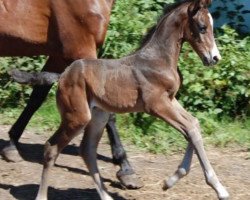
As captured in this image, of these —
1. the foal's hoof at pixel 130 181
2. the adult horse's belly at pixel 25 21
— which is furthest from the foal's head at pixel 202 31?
the adult horse's belly at pixel 25 21

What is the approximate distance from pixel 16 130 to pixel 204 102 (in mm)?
1848

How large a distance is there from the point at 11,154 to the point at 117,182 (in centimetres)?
99

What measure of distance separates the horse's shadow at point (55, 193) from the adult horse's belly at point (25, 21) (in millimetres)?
1113

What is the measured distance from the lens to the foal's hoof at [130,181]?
567 centimetres

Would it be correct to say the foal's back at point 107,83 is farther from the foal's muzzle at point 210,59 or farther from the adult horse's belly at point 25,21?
the adult horse's belly at point 25,21

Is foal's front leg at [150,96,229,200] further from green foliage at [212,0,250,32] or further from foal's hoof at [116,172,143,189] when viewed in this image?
green foliage at [212,0,250,32]

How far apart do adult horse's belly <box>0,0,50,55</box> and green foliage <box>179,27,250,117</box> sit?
184 cm


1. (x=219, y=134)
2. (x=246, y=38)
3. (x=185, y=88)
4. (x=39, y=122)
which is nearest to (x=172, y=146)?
(x=219, y=134)

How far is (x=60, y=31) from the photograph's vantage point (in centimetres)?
588

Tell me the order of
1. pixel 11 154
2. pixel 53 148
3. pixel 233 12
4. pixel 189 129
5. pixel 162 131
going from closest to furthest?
pixel 189 129
pixel 53 148
pixel 11 154
pixel 162 131
pixel 233 12

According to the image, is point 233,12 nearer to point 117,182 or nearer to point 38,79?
point 117,182

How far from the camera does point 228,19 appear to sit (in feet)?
29.2

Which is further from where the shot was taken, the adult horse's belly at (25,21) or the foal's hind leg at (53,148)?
the adult horse's belly at (25,21)

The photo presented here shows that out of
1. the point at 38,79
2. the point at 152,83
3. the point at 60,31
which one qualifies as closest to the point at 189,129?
the point at 152,83
